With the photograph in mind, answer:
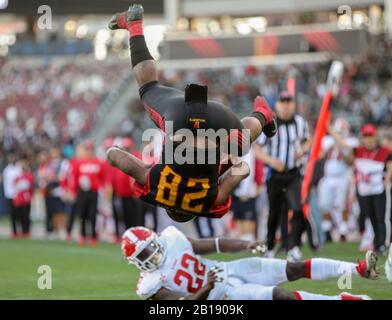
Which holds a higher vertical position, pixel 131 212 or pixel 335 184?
pixel 335 184

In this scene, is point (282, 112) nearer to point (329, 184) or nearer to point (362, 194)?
point (362, 194)

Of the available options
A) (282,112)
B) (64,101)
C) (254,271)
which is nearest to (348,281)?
(254,271)

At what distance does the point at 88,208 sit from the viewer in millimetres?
18359

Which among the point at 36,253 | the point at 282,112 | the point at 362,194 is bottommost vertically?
the point at 36,253

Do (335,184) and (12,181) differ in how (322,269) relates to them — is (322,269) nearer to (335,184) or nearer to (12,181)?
(335,184)

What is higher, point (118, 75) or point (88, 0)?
point (88, 0)

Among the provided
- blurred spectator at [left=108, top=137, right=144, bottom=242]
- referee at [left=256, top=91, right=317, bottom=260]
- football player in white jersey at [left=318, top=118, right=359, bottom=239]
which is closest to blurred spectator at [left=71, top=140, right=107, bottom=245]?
blurred spectator at [left=108, top=137, right=144, bottom=242]

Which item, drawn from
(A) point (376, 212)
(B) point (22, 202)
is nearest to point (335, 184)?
(A) point (376, 212)

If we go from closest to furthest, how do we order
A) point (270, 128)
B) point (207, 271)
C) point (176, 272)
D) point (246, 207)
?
point (176, 272) → point (207, 271) → point (270, 128) → point (246, 207)

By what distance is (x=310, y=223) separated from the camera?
1500cm

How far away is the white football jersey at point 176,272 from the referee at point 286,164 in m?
4.51

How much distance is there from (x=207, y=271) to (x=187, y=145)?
147cm

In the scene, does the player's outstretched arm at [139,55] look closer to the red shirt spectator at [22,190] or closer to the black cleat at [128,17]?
the black cleat at [128,17]
